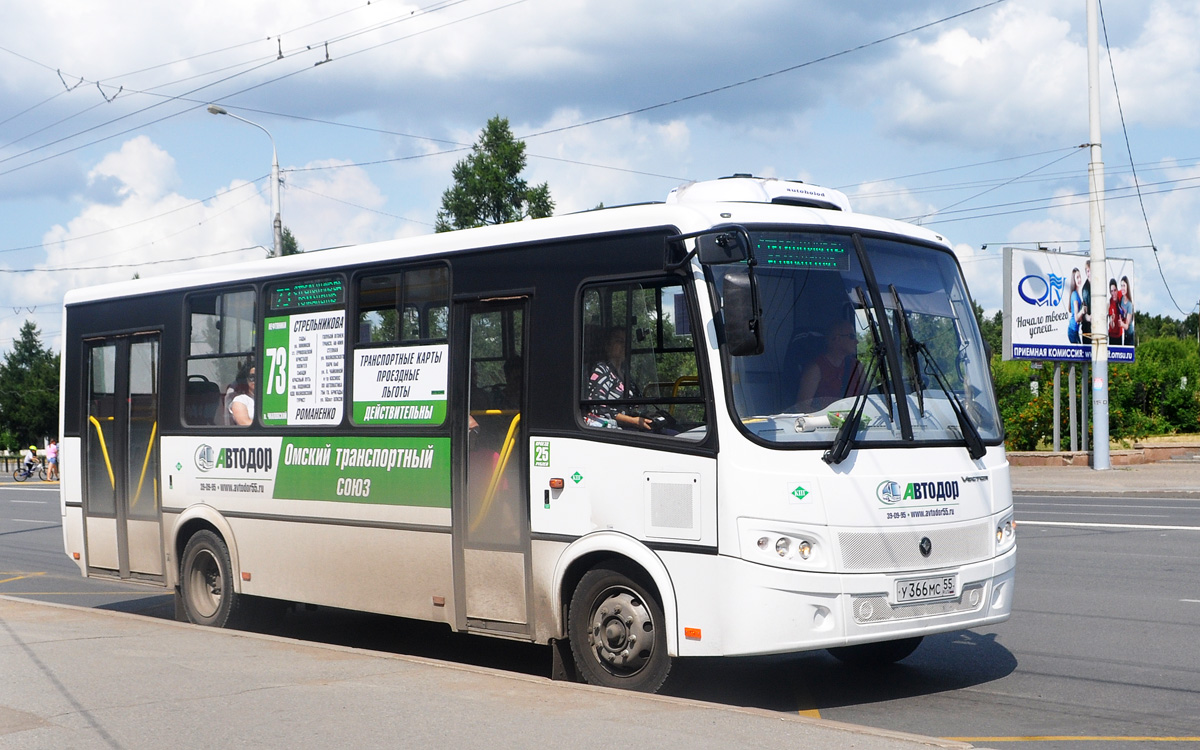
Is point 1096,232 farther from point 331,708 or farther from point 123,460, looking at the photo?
point 331,708

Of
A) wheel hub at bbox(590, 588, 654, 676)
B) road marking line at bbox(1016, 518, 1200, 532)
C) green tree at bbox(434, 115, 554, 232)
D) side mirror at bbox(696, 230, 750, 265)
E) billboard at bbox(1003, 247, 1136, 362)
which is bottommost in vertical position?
road marking line at bbox(1016, 518, 1200, 532)

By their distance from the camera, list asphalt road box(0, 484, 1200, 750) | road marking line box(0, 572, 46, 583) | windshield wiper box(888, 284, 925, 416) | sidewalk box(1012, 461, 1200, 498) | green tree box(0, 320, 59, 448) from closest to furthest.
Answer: asphalt road box(0, 484, 1200, 750)
windshield wiper box(888, 284, 925, 416)
road marking line box(0, 572, 46, 583)
sidewalk box(1012, 461, 1200, 498)
green tree box(0, 320, 59, 448)

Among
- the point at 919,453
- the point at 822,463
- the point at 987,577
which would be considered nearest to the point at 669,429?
the point at 822,463

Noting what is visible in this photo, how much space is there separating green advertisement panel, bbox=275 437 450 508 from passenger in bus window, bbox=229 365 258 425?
0.65 m

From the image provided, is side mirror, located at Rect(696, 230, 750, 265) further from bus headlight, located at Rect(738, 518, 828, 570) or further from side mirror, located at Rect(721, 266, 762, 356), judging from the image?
bus headlight, located at Rect(738, 518, 828, 570)

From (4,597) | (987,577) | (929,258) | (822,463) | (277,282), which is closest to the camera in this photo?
(822,463)

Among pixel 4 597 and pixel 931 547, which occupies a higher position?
pixel 931 547

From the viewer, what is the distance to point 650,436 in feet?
25.1

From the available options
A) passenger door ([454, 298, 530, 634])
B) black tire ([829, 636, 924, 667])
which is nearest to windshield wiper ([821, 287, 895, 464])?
black tire ([829, 636, 924, 667])

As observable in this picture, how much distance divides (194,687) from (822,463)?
3.92 metres

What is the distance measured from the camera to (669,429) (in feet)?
24.8

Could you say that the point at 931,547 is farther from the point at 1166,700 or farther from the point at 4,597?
the point at 4,597

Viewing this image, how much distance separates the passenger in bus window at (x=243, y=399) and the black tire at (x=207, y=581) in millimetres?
1126

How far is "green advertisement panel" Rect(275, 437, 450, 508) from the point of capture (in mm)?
9086
